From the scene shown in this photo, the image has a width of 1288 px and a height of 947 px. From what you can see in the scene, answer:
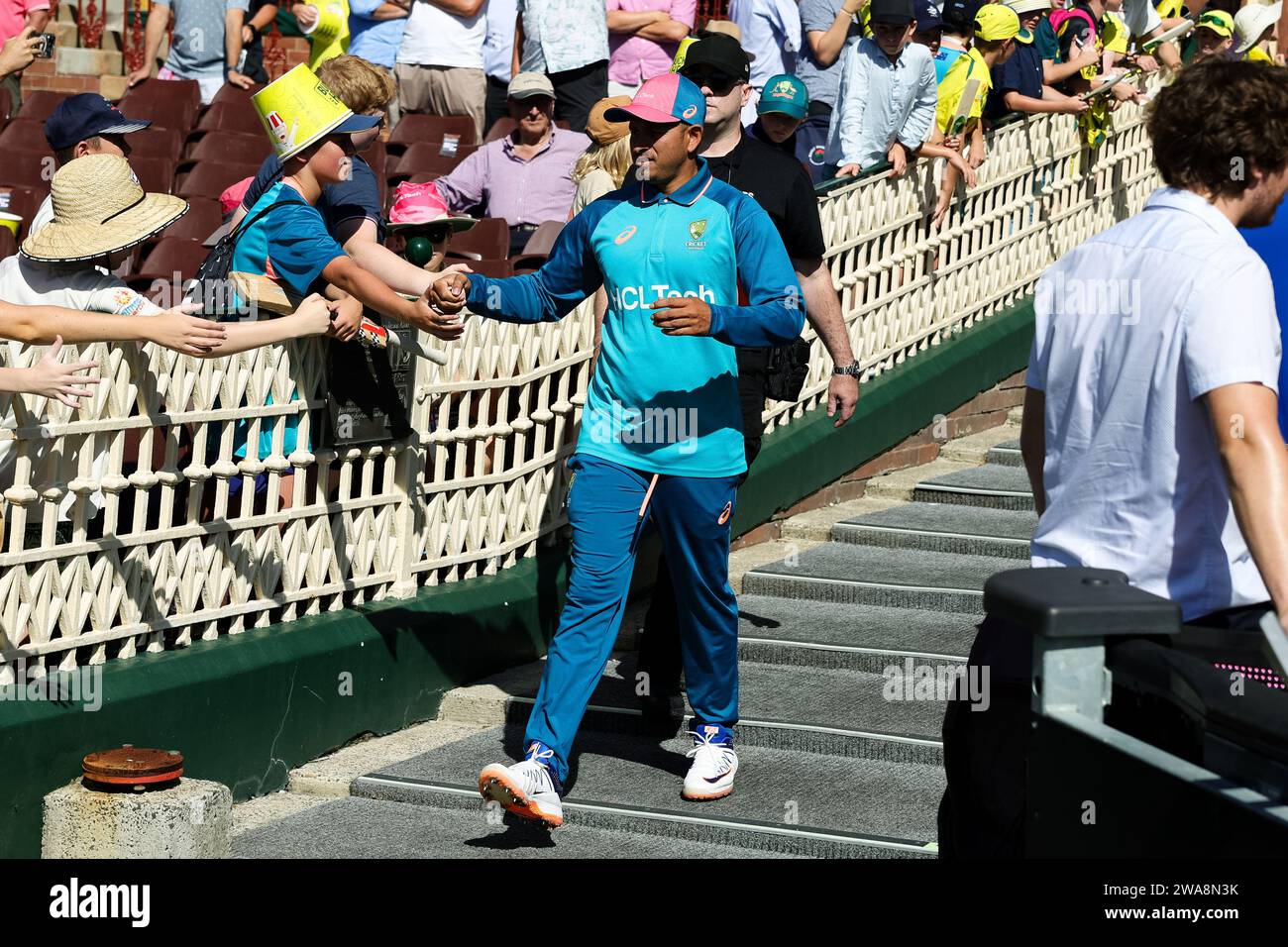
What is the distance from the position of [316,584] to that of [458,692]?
0.77m

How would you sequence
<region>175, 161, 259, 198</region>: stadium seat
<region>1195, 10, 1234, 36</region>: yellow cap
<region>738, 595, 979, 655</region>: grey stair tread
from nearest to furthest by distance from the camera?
<region>738, 595, 979, 655</region>: grey stair tread < <region>175, 161, 259, 198</region>: stadium seat < <region>1195, 10, 1234, 36</region>: yellow cap

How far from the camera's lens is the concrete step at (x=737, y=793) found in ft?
17.5

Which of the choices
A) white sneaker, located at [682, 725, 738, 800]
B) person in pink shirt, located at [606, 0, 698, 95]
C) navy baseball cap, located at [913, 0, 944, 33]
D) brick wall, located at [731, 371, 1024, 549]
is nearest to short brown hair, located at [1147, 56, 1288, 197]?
white sneaker, located at [682, 725, 738, 800]

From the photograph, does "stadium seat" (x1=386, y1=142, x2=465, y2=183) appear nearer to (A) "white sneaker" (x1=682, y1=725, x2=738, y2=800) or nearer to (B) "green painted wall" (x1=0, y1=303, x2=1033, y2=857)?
(B) "green painted wall" (x1=0, y1=303, x2=1033, y2=857)

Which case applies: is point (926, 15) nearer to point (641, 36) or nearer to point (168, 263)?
point (641, 36)

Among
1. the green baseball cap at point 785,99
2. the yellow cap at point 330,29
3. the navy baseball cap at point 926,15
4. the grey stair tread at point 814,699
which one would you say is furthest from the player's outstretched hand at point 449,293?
the yellow cap at point 330,29

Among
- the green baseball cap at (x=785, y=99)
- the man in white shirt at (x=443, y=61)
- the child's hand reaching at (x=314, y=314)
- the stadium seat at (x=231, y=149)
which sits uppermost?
the man in white shirt at (x=443, y=61)

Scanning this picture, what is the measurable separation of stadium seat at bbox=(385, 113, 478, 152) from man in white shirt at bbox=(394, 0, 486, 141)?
30 cm

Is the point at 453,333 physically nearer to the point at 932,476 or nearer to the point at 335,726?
the point at 335,726

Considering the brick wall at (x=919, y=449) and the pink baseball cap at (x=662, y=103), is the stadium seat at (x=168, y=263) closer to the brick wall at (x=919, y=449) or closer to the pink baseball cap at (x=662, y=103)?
the brick wall at (x=919, y=449)

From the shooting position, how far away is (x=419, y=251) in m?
6.96

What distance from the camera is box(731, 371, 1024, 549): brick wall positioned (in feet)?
29.3

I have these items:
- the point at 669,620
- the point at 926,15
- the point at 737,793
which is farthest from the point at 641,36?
the point at 737,793

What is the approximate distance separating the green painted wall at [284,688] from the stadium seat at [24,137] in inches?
205
